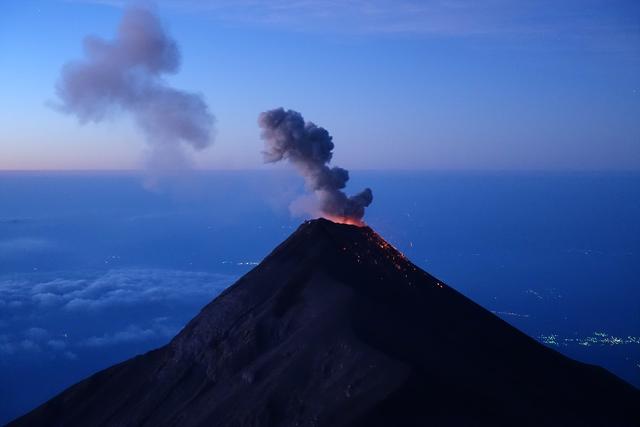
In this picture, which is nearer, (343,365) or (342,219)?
(343,365)

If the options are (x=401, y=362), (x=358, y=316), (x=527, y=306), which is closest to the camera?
(x=401, y=362)

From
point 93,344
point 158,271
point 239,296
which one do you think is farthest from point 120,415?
point 158,271

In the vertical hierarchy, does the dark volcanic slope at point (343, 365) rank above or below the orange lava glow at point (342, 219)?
below

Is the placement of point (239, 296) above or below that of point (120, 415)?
above

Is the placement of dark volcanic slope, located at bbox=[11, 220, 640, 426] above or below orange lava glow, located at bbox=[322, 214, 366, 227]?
below

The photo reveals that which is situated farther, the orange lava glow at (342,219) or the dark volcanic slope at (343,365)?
the orange lava glow at (342,219)

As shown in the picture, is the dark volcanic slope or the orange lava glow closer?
the dark volcanic slope

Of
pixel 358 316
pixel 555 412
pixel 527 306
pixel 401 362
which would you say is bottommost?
pixel 555 412

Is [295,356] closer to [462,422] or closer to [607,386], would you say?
[462,422]
